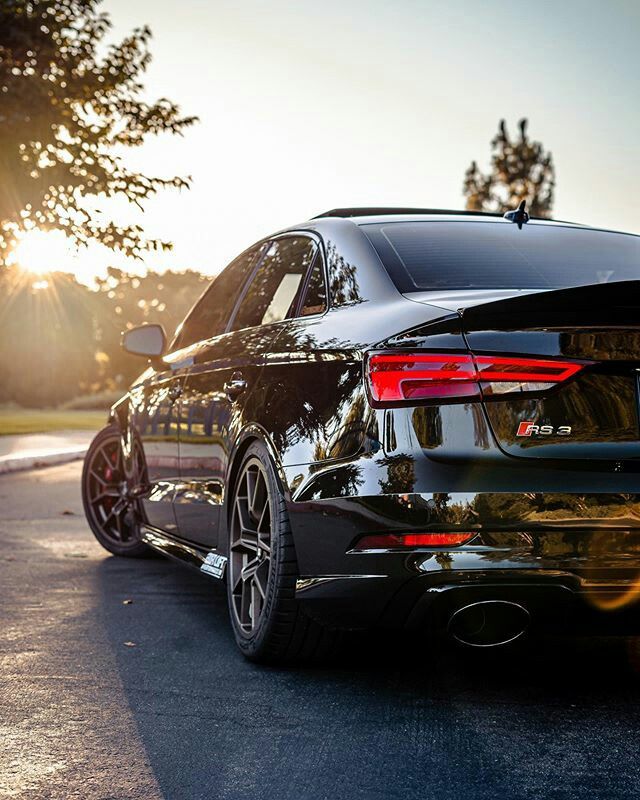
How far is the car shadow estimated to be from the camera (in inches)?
124

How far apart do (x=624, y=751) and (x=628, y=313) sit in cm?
126

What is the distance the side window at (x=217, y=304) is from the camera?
5.73m

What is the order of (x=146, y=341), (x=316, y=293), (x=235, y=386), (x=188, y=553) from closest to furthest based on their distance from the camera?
(x=316, y=293)
(x=235, y=386)
(x=188, y=553)
(x=146, y=341)

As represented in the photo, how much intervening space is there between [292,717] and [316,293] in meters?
1.62

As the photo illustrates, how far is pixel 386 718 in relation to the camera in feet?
12.3

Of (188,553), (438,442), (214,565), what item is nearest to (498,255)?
(438,442)

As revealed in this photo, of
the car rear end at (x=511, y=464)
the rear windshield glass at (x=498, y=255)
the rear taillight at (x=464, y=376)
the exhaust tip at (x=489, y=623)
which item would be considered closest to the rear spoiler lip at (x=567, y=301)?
the car rear end at (x=511, y=464)

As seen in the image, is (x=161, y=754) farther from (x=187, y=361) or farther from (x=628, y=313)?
(x=187, y=361)

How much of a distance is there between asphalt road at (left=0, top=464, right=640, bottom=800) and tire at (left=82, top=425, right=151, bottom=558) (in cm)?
176

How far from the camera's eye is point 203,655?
472cm

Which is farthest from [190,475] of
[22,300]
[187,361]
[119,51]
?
[22,300]

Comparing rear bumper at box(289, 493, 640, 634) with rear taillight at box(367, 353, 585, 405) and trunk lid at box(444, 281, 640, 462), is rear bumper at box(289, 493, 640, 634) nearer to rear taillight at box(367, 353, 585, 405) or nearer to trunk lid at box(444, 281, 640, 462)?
trunk lid at box(444, 281, 640, 462)

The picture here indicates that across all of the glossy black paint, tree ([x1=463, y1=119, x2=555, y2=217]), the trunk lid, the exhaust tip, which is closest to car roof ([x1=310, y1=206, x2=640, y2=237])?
Answer: the glossy black paint

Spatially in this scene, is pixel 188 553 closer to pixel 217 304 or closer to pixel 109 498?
pixel 217 304
